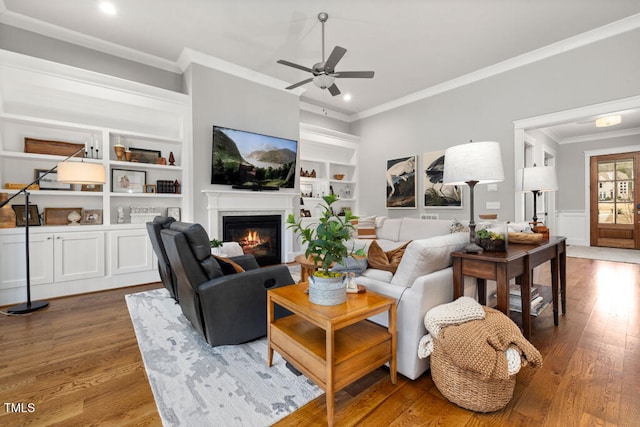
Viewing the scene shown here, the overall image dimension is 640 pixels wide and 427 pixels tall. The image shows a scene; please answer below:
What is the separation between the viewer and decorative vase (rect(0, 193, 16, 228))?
3119 millimetres

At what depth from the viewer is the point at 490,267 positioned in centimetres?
182

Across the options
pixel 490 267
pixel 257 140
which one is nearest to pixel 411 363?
pixel 490 267

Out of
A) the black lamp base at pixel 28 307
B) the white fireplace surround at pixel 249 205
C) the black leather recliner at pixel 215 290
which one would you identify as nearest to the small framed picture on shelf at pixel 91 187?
the white fireplace surround at pixel 249 205

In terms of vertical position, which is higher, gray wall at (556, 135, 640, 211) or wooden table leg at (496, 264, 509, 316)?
gray wall at (556, 135, 640, 211)

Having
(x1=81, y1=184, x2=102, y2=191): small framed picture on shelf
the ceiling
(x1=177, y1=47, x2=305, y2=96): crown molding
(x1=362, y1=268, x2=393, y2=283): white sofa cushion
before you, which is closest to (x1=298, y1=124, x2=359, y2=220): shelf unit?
(x1=177, y1=47, x2=305, y2=96): crown molding

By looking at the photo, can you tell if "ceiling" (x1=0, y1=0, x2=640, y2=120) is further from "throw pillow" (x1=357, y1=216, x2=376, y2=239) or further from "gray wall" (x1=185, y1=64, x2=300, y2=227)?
"throw pillow" (x1=357, y1=216, x2=376, y2=239)

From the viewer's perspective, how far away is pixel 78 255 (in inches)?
137

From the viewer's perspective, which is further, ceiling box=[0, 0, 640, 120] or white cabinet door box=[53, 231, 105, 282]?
white cabinet door box=[53, 231, 105, 282]

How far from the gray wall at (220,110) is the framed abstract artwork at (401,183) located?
2.43 m

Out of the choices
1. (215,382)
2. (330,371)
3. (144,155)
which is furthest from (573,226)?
(144,155)

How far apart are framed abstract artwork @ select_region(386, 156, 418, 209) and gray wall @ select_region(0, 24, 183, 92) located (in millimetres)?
4148

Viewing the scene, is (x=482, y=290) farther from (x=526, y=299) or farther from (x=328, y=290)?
(x=328, y=290)

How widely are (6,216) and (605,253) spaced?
9851 millimetres

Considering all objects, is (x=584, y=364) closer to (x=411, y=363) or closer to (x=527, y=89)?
(x=411, y=363)
